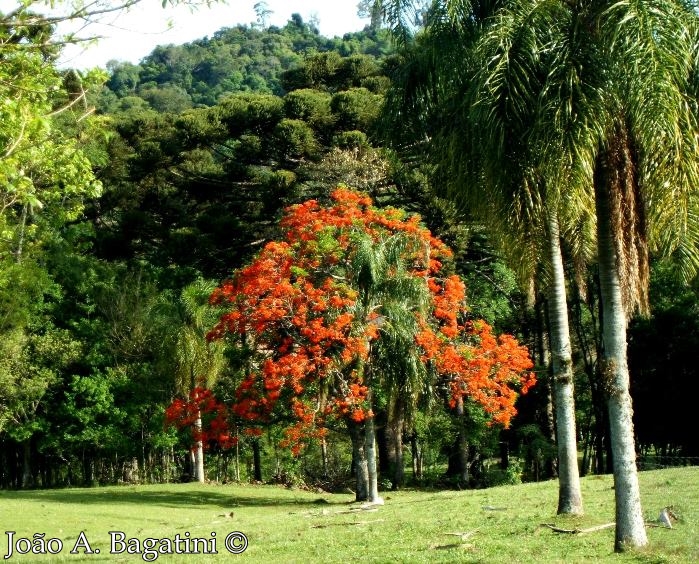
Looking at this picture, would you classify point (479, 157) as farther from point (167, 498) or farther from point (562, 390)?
point (167, 498)

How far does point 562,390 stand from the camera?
1252 centimetres

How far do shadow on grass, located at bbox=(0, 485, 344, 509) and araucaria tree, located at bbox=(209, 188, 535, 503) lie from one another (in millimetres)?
3420

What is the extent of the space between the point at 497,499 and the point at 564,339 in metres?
5.53

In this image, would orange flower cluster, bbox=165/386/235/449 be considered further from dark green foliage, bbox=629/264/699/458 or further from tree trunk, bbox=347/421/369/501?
dark green foliage, bbox=629/264/699/458

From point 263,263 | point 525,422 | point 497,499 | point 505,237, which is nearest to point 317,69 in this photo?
point 263,263

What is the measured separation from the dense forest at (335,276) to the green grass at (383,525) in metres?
1.34

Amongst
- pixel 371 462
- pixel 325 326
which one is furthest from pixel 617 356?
pixel 371 462

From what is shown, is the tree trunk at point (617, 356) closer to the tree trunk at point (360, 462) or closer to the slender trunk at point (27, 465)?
the tree trunk at point (360, 462)

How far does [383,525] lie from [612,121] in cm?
794

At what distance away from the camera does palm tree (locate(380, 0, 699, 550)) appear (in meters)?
8.00

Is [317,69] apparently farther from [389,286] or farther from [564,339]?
[564,339]

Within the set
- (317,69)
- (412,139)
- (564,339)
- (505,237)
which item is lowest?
(564,339)

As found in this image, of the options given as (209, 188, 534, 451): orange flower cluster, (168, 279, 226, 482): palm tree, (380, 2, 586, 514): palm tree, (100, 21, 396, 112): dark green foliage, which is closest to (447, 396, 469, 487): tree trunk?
(209, 188, 534, 451): orange flower cluster

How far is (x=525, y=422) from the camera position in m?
36.1
